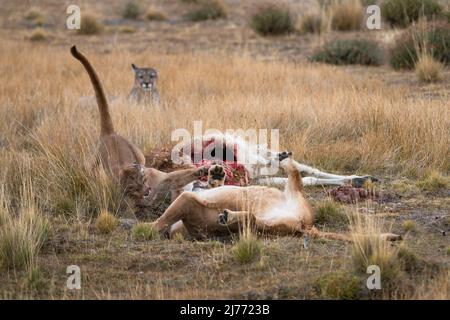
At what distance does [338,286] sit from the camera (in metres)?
5.45

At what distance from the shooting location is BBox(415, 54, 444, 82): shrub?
1424cm

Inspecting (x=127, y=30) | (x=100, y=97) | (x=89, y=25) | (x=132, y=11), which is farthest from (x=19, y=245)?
(x=132, y=11)

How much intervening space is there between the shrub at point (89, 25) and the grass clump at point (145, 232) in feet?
55.0

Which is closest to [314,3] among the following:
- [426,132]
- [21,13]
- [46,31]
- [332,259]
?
[46,31]

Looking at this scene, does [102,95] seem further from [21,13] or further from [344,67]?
[21,13]

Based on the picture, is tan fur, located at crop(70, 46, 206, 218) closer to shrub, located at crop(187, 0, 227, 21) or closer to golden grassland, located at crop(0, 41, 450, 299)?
golden grassland, located at crop(0, 41, 450, 299)

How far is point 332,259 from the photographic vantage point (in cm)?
602

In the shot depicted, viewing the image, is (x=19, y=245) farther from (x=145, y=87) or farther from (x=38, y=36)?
(x=38, y=36)

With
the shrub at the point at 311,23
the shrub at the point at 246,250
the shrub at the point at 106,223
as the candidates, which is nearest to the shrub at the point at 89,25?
the shrub at the point at 311,23

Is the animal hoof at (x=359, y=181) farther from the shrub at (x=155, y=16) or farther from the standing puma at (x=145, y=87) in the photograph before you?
the shrub at (x=155, y=16)

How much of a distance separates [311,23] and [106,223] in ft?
50.8
